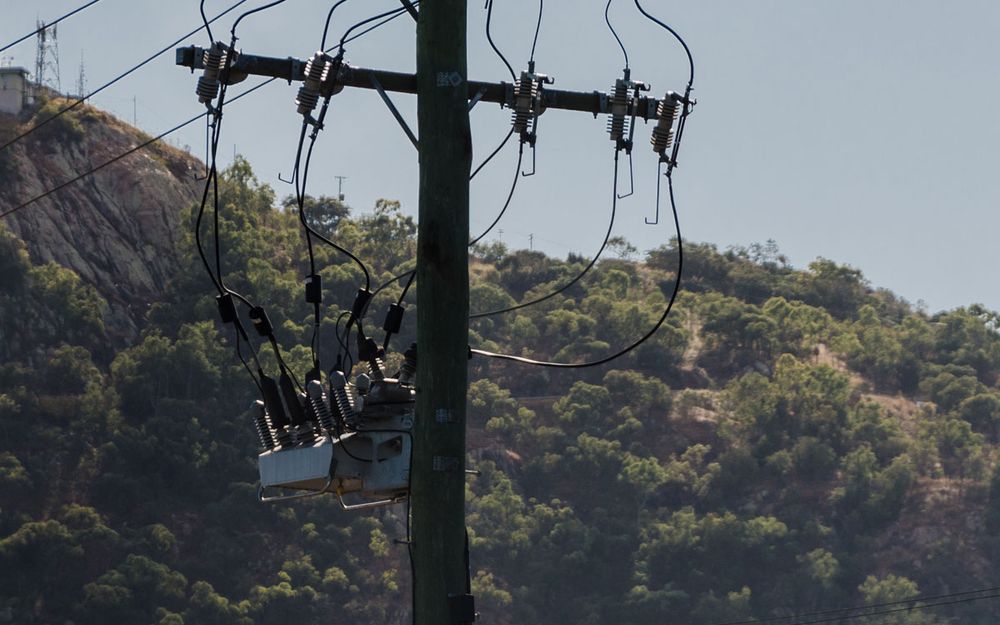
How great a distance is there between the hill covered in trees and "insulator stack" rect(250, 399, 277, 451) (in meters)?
65.7

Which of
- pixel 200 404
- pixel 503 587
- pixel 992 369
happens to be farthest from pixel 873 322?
pixel 200 404

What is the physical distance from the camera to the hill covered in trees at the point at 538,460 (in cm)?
8200

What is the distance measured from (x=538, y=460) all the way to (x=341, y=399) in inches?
3535

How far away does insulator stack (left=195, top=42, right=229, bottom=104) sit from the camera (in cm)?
995

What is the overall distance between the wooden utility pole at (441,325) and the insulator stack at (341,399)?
1033 mm

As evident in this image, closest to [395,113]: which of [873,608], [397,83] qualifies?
[397,83]

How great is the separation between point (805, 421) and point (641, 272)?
1272 inches

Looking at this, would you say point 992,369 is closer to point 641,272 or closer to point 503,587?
point 641,272

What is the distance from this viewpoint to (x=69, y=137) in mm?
97500

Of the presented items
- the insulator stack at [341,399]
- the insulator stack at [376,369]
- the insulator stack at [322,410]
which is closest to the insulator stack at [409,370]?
the insulator stack at [376,369]

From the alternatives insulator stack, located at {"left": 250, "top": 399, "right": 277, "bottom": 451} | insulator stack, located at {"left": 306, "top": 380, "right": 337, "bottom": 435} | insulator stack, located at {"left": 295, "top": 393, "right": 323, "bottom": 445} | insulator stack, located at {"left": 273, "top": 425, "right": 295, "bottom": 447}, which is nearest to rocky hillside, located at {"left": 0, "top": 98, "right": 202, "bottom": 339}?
insulator stack, located at {"left": 250, "top": 399, "right": 277, "bottom": 451}

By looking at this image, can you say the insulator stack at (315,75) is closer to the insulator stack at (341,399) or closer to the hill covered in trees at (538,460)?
the insulator stack at (341,399)

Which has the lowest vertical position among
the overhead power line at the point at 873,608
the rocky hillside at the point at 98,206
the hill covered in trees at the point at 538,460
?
the overhead power line at the point at 873,608

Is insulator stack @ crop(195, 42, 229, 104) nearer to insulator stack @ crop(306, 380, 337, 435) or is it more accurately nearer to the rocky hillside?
insulator stack @ crop(306, 380, 337, 435)
